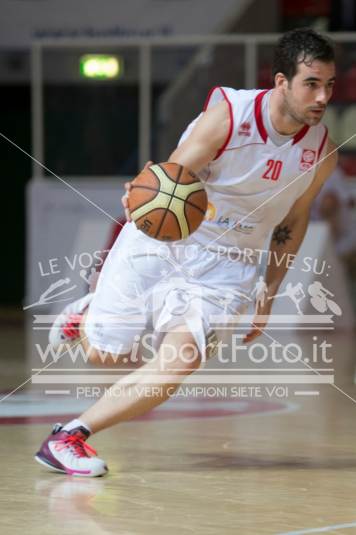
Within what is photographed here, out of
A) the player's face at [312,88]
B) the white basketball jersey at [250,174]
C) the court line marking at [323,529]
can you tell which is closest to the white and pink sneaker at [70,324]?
the white basketball jersey at [250,174]

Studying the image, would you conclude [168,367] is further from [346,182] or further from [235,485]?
[346,182]

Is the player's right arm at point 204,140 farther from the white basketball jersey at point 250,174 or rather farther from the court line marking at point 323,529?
the court line marking at point 323,529

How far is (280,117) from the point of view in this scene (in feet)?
16.6

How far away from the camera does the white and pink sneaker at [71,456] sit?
473 cm

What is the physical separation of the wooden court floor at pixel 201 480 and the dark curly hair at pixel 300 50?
1661mm

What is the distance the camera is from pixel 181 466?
501 cm

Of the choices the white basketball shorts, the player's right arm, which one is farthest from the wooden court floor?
the player's right arm

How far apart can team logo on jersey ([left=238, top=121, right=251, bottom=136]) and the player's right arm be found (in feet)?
0.21

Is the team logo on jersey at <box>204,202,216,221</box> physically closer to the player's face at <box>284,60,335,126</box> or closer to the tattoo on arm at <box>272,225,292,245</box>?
the tattoo on arm at <box>272,225,292,245</box>

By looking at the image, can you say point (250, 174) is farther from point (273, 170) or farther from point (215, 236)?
point (215, 236)

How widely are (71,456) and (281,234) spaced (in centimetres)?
144

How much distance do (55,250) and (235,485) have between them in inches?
381

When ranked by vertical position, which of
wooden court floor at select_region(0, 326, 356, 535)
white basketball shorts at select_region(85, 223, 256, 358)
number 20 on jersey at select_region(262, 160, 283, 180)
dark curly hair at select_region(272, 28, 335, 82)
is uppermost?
dark curly hair at select_region(272, 28, 335, 82)

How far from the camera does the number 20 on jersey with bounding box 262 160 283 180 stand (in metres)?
5.11
